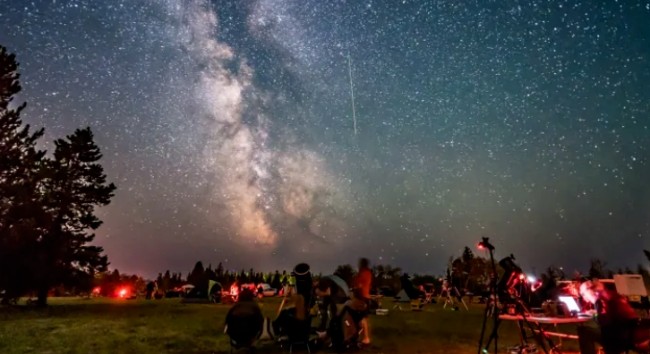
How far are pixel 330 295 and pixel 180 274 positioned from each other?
10752cm

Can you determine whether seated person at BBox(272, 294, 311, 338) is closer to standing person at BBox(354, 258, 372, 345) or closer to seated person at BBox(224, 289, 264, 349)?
seated person at BBox(224, 289, 264, 349)

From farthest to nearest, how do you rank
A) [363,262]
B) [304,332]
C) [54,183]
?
[54,183], [363,262], [304,332]

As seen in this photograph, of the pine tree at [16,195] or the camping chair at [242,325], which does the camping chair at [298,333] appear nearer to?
the camping chair at [242,325]

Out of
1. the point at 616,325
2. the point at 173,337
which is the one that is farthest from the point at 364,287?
the point at 173,337

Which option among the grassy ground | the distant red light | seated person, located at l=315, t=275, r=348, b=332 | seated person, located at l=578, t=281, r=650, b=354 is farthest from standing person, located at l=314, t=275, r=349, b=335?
the distant red light

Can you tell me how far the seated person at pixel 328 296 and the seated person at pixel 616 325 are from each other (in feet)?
19.2

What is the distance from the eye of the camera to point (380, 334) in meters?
12.5

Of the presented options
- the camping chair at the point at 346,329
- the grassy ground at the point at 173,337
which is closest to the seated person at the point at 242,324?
the grassy ground at the point at 173,337

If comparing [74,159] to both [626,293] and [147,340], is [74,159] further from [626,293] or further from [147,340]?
[626,293]

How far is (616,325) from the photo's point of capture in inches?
249

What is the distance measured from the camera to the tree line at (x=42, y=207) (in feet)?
82.1

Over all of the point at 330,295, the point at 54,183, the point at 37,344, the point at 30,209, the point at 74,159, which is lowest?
the point at 37,344

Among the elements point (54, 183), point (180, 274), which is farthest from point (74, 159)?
point (180, 274)

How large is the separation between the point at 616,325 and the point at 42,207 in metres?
33.1
